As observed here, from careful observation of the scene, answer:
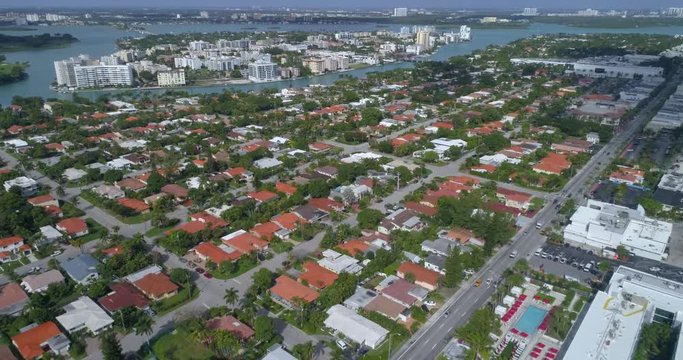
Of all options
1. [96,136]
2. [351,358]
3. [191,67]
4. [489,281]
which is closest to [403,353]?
[351,358]

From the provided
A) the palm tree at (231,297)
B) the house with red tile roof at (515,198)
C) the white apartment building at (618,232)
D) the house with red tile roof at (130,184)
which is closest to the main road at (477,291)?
the house with red tile roof at (515,198)

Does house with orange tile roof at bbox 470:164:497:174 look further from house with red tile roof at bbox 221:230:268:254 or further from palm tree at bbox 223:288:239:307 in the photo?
palm tree at bbox 223:288:239:307

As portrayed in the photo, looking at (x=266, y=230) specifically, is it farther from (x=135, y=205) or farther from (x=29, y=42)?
(x=29, y=42)

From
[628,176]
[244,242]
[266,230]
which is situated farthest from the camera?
[628,176]

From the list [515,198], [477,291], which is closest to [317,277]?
[477,291]

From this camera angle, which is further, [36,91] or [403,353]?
[36,91]

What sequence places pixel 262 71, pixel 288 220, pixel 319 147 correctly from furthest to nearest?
1. pixel 262 71
2. pixel 319 147
3. pixel 288 220

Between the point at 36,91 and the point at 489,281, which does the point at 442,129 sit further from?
the point at 36,91
